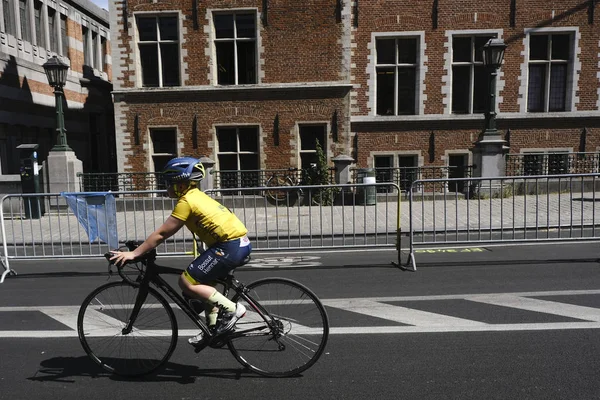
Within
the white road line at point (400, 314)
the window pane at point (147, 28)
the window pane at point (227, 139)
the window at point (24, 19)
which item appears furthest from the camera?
the window at point (24, 19)

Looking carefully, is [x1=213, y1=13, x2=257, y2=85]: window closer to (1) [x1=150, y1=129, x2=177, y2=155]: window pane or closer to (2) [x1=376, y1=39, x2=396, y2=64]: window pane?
(1) [x1=150, y1=129, x2=177, y2=155]: window pane

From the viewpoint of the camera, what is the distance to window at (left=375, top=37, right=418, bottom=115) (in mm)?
18969

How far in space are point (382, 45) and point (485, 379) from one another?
16885 mm

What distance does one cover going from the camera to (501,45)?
14797 millimetres

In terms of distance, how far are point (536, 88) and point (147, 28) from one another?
587 inches

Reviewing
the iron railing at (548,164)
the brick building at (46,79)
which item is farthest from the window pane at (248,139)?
the iron railing at (548,164)

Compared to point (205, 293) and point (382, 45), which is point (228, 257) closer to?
point (205, 293)

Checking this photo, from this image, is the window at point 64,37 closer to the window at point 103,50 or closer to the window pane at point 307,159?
the window at point 103,50

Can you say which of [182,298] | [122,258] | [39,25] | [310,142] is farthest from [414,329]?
[39,25]

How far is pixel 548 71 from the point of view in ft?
61.6

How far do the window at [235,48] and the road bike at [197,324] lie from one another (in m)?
15.5

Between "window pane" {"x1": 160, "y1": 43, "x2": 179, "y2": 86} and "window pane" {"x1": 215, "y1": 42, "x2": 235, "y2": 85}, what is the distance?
158 cm

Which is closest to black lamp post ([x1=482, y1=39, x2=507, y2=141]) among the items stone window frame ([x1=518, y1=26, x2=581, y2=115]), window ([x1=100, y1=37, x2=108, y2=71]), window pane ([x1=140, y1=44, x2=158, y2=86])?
stone window frame ([x1=518, y1=26, x2=581, y2=115])

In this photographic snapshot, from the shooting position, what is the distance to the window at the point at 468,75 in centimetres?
1884
